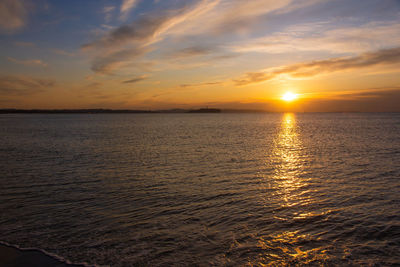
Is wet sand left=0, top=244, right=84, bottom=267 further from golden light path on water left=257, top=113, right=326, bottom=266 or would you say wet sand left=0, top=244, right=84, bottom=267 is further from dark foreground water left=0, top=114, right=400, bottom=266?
golden light path on water left=257, top=113, right=326, bottom=266

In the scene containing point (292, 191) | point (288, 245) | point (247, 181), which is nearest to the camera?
point (288, 245)

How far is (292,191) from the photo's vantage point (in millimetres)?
16406

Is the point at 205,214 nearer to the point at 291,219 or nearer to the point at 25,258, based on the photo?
the point at 291,219

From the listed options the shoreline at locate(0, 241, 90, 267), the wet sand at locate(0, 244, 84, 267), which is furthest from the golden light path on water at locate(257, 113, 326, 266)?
the wet sand at locate(0, 244, 84, 267)

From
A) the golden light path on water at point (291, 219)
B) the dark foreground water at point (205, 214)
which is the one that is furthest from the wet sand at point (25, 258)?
the golden light path on water at point (291, 219)

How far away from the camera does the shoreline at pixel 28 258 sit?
8281mm

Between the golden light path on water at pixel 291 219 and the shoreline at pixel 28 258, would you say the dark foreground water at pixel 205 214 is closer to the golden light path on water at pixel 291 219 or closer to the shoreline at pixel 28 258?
the golden light path on water at pixel 291 219

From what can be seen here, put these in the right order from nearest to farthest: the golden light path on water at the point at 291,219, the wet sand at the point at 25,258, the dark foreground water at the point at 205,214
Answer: the wet sand at the point at 25,258, the golden light path on water at the point at 291,219, the dark foreground water at the point at 205,214

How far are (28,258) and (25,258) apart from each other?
0.09m

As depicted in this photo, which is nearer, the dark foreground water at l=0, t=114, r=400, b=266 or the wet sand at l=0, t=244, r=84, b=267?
the wet sand at l=0, t=244, r=84, b=267

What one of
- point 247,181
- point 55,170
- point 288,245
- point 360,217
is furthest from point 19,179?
point 360,217

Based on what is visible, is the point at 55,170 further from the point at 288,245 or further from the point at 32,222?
the point at 288,245

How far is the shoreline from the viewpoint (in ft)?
27.2

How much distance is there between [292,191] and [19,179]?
18.5 meters
